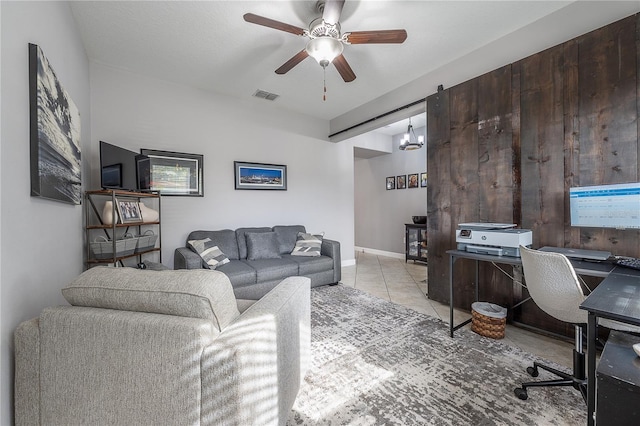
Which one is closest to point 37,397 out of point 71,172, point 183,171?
point 71,172

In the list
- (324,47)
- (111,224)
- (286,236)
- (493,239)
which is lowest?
(286,236)

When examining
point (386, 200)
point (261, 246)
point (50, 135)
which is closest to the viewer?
point (50, 135)

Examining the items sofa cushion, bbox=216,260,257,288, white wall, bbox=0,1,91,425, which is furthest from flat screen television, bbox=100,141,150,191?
sofa cushion, bbox=216,260,257,288

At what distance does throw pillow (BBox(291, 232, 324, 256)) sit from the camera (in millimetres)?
3795

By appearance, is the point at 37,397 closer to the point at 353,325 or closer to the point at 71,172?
the point at 71,172

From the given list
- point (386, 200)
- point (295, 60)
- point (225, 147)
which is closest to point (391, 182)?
point (386, 200)

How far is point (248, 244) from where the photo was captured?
143 inches

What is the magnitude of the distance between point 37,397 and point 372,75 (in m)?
3.73

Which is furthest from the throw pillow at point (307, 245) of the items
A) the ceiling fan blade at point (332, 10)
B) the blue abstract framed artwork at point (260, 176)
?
the ceiling fan blade at point (332, 10)

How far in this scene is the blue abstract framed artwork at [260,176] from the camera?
156 inches

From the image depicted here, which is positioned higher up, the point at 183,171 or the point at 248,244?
the point at 183,171

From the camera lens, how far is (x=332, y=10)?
6.07 feet

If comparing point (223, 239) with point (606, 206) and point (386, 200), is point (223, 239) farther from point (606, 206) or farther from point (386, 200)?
point (386, 200)

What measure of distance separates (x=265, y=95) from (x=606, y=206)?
3912 mm
